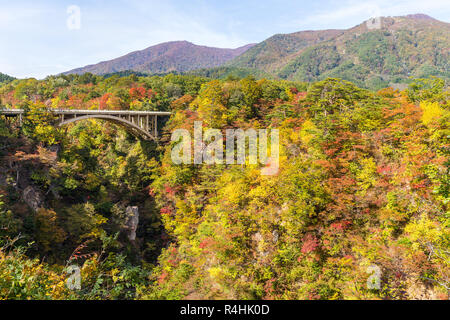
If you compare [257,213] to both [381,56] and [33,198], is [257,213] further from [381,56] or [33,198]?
[381,56]

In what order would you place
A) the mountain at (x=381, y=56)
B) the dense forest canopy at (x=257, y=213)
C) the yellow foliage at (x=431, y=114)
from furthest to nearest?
the mountain at (x=381, y=56)
the yellow foliage at (x=431, y=114)
the dense forest canopy at (x=257, y=213)

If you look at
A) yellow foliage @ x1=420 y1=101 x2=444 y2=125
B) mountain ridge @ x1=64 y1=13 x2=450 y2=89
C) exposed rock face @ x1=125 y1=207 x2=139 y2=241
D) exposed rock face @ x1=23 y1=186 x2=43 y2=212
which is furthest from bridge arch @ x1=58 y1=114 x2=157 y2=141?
mountain ridge @ x1=64 y1=13 x2=450 y2=89

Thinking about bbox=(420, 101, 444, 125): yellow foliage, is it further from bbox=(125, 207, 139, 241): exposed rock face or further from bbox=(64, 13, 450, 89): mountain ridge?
bbox=(64, 13, 450, 89): mountain ridge

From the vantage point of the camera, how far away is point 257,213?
1443cm

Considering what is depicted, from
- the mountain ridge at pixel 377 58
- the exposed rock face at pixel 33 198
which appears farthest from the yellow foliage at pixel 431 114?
the mountain ridge at pixel 377 58

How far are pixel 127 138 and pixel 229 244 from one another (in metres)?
23.4

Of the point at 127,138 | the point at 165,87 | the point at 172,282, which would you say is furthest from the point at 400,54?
the point at 172,282

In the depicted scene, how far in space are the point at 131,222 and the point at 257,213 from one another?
13.3 metres

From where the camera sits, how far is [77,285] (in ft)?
24.8

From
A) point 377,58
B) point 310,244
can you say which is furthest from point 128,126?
point 377,58

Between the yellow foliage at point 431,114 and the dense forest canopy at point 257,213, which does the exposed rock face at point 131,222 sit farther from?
the yellow foliage at point 431,114

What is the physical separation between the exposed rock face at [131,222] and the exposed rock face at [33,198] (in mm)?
6703

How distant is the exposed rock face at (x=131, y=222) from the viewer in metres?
21.3

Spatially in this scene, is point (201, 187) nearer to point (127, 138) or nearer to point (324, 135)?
point (324, 135)
